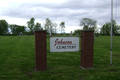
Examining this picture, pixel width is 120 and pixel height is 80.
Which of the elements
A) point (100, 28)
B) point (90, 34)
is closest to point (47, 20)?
point (100, 28)

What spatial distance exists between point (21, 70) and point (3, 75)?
0.88 m

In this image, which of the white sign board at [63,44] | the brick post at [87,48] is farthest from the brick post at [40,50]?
the brick post at [87,48]

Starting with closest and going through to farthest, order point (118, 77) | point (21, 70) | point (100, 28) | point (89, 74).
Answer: point (118, 77)
point (89, 74)
point (21, 70)
point (100, 28)

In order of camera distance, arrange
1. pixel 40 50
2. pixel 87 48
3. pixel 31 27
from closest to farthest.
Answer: pixel 40 50 < pixel 87 48 < pixel 31 27

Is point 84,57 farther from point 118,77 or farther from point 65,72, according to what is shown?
point 118,77

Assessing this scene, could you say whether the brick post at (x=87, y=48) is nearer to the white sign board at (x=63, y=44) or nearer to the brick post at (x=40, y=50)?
the white sign board at (x=63, y=44)

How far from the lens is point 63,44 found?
22.4ft

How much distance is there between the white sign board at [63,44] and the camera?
6.75 metres

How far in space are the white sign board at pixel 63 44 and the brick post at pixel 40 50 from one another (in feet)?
1.87

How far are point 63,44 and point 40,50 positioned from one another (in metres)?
1.17

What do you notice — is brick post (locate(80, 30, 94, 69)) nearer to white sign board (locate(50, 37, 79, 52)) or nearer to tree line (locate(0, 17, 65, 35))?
white sign board (locate(50, 37, 79, 52))

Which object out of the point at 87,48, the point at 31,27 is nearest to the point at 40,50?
the point at 87,48

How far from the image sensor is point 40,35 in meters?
6.18

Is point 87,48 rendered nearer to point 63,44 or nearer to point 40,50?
point 63,44
